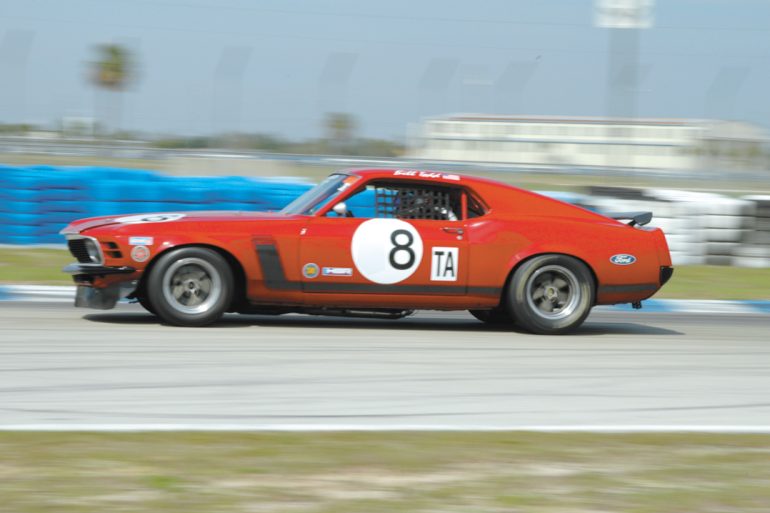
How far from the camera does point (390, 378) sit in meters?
6.03

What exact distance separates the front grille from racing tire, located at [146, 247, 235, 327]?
56 centimetres

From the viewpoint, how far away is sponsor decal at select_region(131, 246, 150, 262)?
7.47m

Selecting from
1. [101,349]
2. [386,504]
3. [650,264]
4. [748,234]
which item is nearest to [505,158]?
[748,234]

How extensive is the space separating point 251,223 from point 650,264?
319 centimetres

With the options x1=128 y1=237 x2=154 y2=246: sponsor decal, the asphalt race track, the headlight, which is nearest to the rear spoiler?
the asphalt race track

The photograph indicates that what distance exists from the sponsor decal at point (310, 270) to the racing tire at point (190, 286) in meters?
0.54

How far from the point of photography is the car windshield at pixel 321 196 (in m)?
7.93

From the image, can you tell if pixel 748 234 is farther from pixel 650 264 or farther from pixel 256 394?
pixel 256 394

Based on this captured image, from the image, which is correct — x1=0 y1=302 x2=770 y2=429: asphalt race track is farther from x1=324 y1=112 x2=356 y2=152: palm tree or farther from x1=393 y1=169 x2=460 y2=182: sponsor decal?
x1=324 y1=112 x2=356 y2=152: palm tree

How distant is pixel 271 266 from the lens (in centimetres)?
770

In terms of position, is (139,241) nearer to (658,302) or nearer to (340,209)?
(340,209)

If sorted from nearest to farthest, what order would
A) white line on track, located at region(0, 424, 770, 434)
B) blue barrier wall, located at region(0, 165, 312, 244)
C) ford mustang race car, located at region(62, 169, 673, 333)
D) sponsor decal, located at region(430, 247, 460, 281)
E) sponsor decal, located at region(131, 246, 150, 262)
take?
white line on track, located at region(0, 424, 770, 434) < sponsor decal, located at region(131, 246, 150, 262) < ford mustang race car, located at region(62, 169, 673, 333) < sponsor decal, located at region(430, 247, 460, 281) < blue barrier wall, located at region(0, 165, 312, 244)

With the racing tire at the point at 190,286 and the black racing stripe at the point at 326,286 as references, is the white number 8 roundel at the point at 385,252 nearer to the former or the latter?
the black racing stripe at the point at 326,286

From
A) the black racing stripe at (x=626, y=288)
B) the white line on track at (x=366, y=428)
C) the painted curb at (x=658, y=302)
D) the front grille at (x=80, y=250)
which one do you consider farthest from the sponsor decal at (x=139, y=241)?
the black racing stripe at (x=626, y=288)
